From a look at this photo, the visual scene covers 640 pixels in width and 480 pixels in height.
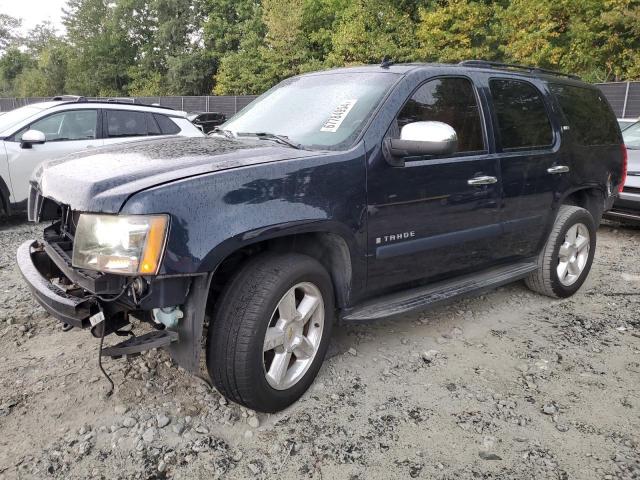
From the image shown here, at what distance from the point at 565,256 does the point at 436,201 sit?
1.95m

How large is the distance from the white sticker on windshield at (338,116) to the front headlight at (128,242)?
4.06 feet

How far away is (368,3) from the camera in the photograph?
84.1 ft

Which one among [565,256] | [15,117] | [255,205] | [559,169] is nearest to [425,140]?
[255,205]

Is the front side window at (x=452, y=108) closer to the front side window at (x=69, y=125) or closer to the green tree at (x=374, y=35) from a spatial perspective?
the front side window at (x=69, y=125)

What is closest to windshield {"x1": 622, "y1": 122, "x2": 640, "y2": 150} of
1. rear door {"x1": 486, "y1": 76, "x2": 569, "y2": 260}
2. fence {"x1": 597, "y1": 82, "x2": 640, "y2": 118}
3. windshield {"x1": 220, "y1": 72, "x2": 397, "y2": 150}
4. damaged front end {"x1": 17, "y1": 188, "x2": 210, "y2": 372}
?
rear door {"x1": 486, "y1": 76, "x2": 569, "y2": 260}

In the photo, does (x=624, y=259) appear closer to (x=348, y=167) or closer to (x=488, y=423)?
(x=488, y=423)

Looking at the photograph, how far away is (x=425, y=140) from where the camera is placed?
2.71 metres

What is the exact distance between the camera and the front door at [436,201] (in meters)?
2.93

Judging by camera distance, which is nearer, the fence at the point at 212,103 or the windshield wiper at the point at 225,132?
the windshield wiper at the point at 225,132

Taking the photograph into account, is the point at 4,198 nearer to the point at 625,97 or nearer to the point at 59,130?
the point at 59,130

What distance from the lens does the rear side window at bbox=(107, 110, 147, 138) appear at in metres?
7.05

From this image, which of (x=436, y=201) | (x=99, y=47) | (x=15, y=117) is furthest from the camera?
(x=99, y=47)

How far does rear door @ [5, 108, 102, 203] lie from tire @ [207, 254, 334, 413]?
4567 mm

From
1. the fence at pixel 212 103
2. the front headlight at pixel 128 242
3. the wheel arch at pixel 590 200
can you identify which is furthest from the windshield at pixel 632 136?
the fence at pixel 212 103
